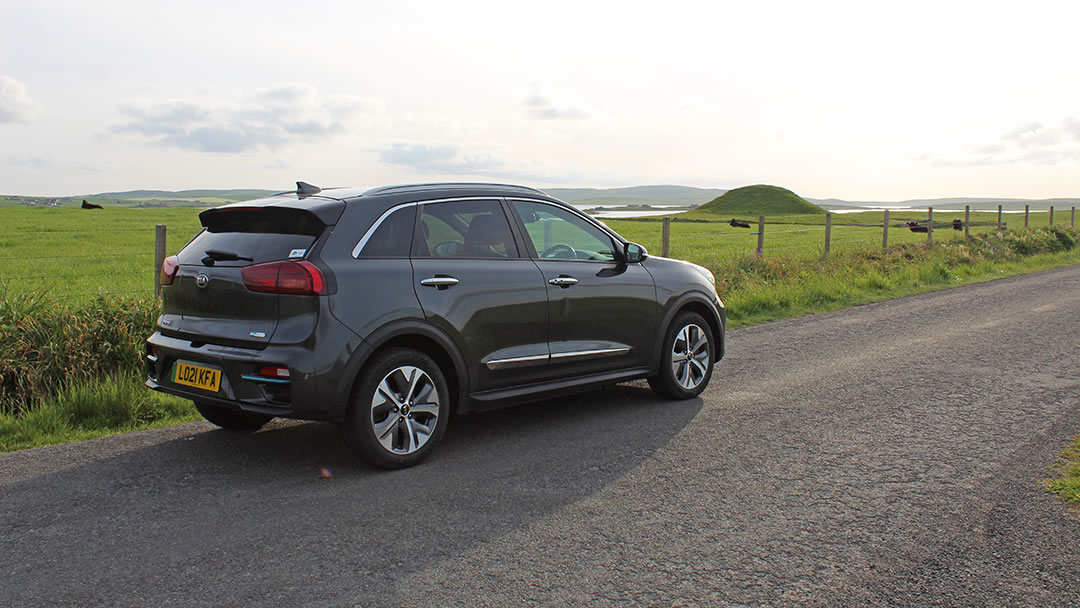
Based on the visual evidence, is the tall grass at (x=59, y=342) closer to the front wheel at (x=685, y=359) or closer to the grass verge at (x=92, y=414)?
the grass verge at (x=92, y=414)

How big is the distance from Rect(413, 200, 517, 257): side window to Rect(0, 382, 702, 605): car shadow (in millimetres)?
1275

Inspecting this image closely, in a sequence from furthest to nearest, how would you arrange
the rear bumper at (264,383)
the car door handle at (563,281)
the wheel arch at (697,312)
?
the wheel arch at (697,312) < the car door handle at (563,281) < the rear bumper at (264,383)

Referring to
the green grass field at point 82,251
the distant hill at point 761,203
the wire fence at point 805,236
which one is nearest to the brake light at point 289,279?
the green grass field at point 82,251

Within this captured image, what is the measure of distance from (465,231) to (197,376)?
1.86 m

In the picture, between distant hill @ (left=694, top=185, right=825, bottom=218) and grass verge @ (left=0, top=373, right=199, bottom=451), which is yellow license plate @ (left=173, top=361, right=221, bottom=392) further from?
distant hill @ (left=694, top=185, right=825, bottom=218)

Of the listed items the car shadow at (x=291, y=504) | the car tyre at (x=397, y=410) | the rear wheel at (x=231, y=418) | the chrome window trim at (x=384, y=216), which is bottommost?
the car shadow at (x=291, y=504)

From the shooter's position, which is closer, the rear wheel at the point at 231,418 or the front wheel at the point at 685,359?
the rear wheel at the point at 231,418

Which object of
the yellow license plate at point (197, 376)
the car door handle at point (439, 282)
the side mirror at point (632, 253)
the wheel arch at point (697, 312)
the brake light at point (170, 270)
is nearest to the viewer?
the yellow license plate at point (197, 376)

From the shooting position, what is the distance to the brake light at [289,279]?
5051 millimetres

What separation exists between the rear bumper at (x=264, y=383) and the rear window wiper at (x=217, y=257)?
0.51 metres

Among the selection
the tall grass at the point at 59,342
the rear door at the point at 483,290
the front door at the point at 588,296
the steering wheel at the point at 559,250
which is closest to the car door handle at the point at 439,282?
the rear door at the point at 483,290

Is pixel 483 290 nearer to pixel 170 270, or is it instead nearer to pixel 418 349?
pixel 418 349

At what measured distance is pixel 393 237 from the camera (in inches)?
217

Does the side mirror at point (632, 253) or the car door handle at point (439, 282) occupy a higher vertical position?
the side mirror at point (632, 253)
